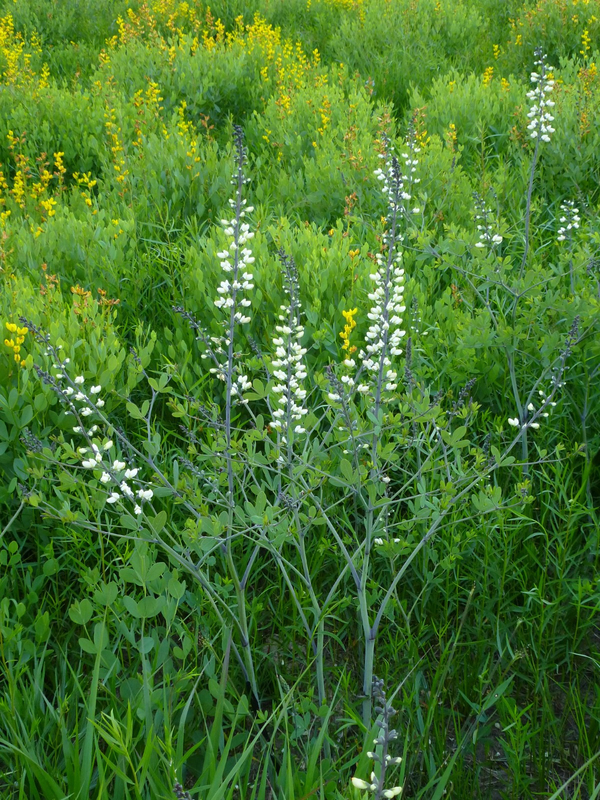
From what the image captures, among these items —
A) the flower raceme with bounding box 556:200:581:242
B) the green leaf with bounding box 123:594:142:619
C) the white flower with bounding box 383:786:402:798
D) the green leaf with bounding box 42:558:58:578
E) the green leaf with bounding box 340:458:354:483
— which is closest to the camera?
the white flower with bounding box 383:786:402:798

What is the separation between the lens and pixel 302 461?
186 cm

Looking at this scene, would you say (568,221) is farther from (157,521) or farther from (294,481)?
(157,521)

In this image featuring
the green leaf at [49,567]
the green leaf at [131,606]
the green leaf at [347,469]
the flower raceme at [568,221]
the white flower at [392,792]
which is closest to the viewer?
the white flower at [392,792]

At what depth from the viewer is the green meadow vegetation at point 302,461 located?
181 centimetres

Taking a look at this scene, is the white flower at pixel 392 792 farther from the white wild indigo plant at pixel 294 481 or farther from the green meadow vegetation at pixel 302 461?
the white wild indigo plant at pixel 294 481

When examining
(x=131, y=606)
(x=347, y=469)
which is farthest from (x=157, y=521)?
(x=347, y=469)

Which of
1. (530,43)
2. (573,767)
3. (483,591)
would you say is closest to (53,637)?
(483,591)

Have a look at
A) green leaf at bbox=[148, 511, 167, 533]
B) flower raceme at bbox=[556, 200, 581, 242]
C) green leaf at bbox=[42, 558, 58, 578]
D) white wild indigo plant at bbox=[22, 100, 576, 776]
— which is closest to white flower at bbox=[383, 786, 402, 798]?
white wild indigo plant at bbox=[22, 100, 576, 776]

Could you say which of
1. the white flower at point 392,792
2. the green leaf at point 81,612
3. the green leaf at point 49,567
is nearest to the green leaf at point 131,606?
the green leaf at point 81,612

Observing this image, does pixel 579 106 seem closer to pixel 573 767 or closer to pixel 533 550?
pixel 533 550

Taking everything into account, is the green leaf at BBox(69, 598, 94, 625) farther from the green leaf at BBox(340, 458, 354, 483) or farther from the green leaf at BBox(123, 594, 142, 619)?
the green leaf at BBox(340, 458, 354, 483)

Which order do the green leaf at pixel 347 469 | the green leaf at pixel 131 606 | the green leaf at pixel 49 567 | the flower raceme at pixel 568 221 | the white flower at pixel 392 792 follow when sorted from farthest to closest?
1. the flower raceme at pixel 568 221
2. the green leaf at pixel 49 567
3. the green leaf at pixel 131 606
4. the green leaf at pixel 347 469
5. the white flower at pixel 392 792

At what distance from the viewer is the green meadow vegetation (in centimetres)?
181

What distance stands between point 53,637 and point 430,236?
7.71 feet
